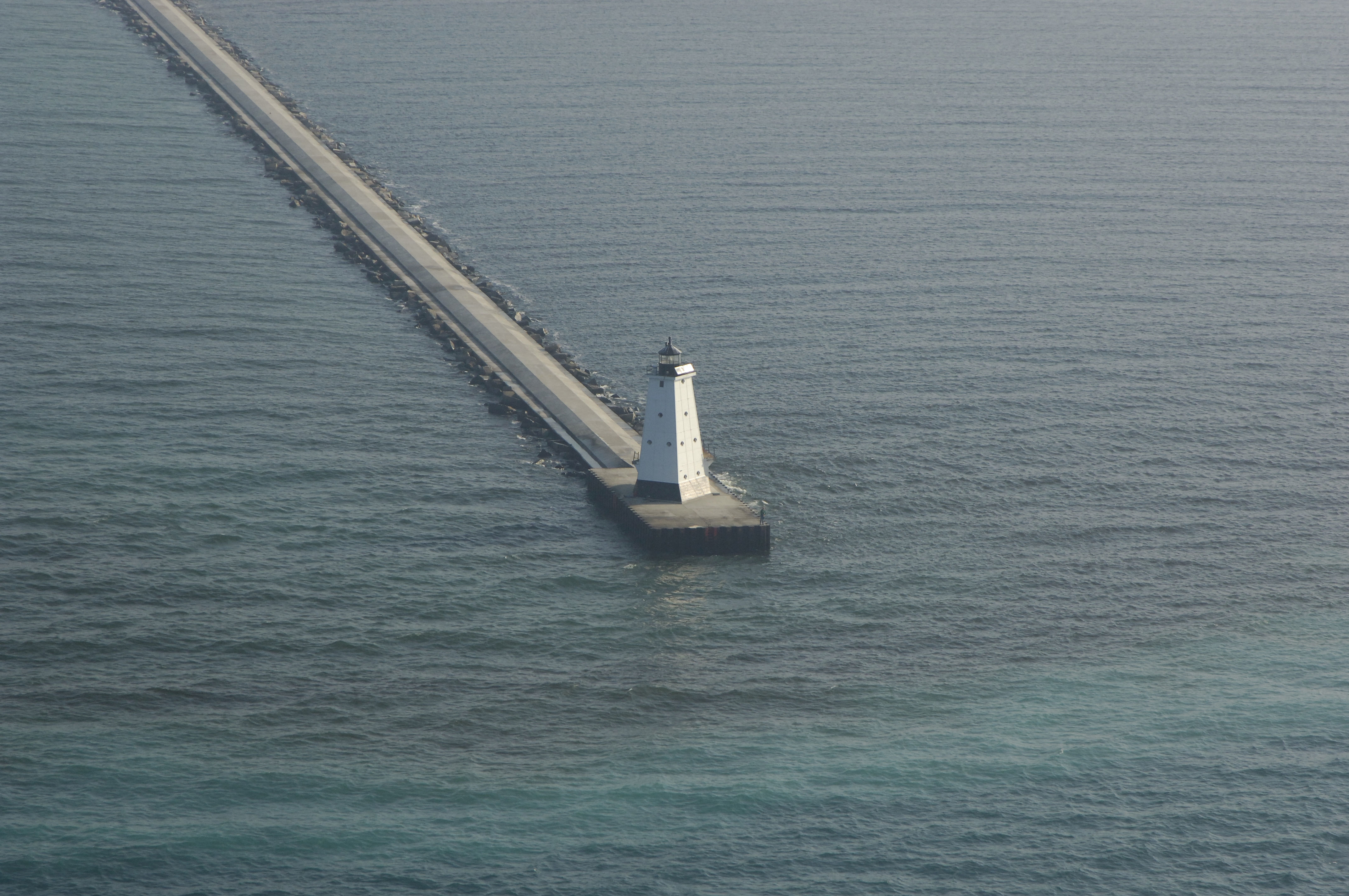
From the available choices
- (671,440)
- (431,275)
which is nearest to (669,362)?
(671,440)

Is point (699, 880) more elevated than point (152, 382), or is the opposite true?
point (152, 382)

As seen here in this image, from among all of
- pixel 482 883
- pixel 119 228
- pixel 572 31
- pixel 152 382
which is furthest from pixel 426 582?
pixel 572 31

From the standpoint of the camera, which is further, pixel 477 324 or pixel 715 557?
pixel 477 324

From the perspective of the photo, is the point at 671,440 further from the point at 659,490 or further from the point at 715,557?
the point at 715,557

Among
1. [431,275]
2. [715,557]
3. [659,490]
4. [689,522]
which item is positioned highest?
[431,275]

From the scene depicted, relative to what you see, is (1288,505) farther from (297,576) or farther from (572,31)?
(572,31)

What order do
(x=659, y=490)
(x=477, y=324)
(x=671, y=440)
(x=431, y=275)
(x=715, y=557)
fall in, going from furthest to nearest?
(x=431, y=275) < (x=477, y=324) < (x=659, y=490) < (x=671, y=440) < (x=715, y=557)
